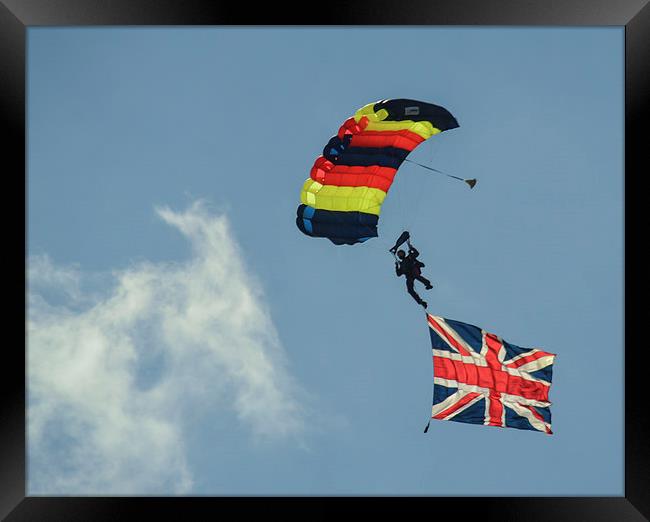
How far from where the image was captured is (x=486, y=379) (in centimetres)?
1789

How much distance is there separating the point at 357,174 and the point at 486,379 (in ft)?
19.3

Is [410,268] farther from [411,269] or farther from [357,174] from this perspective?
[357,174]

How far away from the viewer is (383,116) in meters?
18.4

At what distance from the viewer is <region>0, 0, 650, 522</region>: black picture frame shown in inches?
443

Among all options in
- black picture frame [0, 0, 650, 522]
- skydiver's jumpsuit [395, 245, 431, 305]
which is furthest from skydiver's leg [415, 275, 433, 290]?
black picture frame [0, 0, 650, 522]

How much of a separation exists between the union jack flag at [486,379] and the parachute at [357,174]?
3154 millimetres

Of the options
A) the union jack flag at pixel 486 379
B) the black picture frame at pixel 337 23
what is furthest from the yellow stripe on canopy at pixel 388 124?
the black picture frame at pixel 337 23

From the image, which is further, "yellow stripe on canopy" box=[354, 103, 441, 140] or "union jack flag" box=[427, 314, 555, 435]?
"yellow stripe on canopy" box=[354, 103, 441, 140]

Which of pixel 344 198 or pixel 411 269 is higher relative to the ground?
pixel 344 198

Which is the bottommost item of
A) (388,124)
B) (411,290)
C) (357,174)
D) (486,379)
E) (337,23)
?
(486,379)

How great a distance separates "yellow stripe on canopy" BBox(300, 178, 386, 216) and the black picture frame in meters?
7.90

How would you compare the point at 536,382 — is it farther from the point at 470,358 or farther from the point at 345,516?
the point at 345,516

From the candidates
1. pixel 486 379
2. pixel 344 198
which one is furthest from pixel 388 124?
pixel 486 379

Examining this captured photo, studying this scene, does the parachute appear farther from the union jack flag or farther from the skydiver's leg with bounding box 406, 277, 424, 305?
the union jack flag
